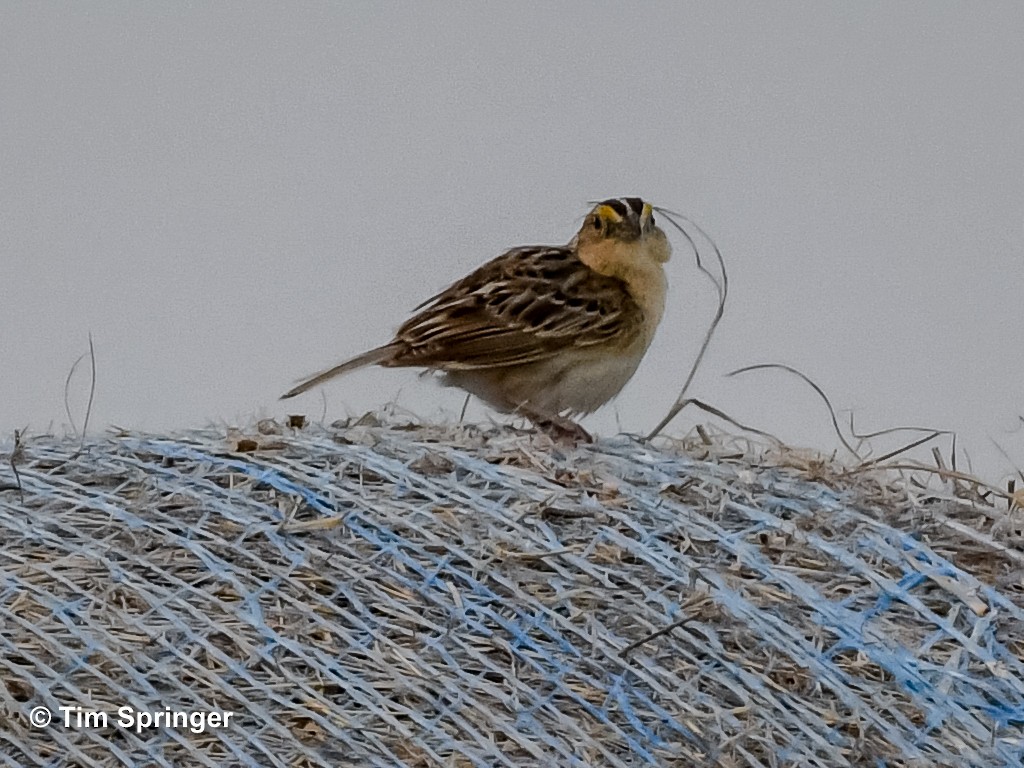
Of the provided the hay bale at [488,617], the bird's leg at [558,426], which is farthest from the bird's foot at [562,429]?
the hay bale at [488,617]

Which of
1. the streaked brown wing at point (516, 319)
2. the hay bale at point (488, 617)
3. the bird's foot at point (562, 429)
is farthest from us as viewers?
the streaked brown wing at point (516, 319)

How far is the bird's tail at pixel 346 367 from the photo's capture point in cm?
161

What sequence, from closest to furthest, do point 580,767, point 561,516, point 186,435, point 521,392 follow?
1. point 580,767
2. point 561,516
3. point 186,435
4. point 521,392

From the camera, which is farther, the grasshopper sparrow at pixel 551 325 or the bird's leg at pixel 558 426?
the grasshopper sparrow at pixel 551 325

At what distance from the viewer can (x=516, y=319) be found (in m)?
1.60

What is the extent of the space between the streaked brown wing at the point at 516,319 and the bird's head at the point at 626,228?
42 mm

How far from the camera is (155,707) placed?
1.13 m

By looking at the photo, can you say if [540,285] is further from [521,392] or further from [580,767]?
[580,767]

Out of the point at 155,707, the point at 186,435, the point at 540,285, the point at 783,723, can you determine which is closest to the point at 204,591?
the point at 155,707

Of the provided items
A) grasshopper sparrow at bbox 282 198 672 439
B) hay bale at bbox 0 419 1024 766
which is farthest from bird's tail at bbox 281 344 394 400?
hay bale at bbox 0 419 1024 766

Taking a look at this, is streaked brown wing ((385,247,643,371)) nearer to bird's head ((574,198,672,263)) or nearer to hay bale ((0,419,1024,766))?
bird's head ((574,198,672,263))

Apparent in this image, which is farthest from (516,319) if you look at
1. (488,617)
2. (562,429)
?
(488,617)

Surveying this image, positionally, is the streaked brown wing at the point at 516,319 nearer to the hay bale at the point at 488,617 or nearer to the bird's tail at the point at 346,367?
the bird's tail at the point at 346,367

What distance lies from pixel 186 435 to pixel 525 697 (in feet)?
1.33
